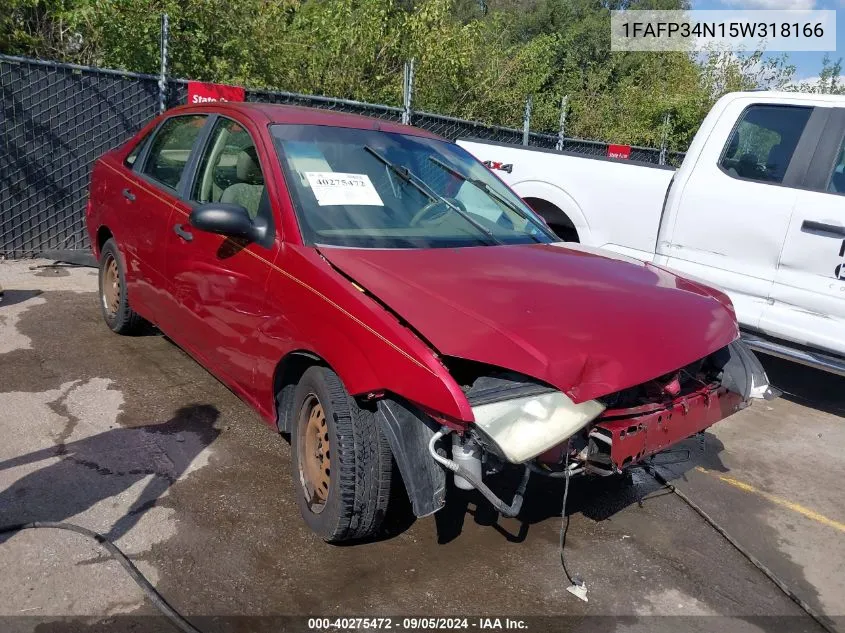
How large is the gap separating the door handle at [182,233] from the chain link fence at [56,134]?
159 inches

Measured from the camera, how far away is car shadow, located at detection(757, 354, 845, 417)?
19.0ft

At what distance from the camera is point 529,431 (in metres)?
2.60

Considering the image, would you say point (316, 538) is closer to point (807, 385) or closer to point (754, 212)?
point (754, 212)

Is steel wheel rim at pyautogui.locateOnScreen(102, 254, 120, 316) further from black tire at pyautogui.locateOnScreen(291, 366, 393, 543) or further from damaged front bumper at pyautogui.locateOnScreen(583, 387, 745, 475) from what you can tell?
damaged front bumper at pyautogui.locateOnScreen(583, 387, 745, 475)

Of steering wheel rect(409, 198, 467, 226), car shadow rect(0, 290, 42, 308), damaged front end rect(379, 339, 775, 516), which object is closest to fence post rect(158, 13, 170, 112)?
car shadow rect(0, 290, 42, 308)

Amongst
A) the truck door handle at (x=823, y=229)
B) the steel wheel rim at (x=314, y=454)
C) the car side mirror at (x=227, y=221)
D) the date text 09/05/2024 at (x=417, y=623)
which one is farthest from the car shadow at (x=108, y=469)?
the truck door handle at (x=823, y=229)

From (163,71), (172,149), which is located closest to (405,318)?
(172,149)

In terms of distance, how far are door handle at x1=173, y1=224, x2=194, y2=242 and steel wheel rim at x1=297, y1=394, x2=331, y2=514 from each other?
1.31m

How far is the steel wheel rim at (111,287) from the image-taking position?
5.41m

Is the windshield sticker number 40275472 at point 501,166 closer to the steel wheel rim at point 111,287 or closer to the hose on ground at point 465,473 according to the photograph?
the steel wheel rim at point 111,287

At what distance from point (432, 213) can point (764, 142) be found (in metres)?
3.05

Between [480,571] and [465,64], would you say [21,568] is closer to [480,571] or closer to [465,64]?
[480,571]

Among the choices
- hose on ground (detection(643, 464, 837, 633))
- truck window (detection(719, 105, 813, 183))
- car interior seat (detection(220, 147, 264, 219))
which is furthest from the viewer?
truck window (detection(719, 105, 813, 183))

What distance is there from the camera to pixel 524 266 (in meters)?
3.42
